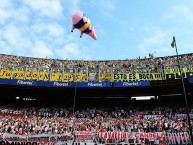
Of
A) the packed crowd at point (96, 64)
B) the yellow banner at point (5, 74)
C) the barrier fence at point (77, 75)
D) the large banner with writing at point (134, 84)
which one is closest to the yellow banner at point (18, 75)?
the barrier fence at point (77, 75)

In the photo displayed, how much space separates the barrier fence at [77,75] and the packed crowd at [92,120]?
12.9ft

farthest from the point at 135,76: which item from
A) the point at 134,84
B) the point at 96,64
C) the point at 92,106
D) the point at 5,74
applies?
the point at 5,74

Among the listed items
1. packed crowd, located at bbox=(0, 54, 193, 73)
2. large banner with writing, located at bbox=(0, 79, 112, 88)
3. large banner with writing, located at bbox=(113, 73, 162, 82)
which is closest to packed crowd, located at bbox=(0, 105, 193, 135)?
large banner with writing, located at bbox=(0, 79, 112, 88)

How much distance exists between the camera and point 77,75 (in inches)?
1352

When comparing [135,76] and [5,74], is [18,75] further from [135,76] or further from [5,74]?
[135,76]

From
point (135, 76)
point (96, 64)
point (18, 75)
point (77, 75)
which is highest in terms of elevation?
point (96, 64)

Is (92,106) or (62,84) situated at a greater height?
(62,84)

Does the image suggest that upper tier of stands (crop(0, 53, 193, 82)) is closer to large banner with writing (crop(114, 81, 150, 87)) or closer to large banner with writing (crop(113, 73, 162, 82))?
large banner with writing (crop(113, 73, 162, 82))

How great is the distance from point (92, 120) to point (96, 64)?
34.4 feet

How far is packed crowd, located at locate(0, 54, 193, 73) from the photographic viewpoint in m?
33.9

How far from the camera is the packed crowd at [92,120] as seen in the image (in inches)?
1035

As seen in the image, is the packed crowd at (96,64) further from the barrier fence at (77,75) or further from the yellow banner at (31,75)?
the yellow banner at (31,75)

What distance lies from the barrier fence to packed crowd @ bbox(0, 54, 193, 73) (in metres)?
0.27

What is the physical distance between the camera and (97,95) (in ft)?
121
